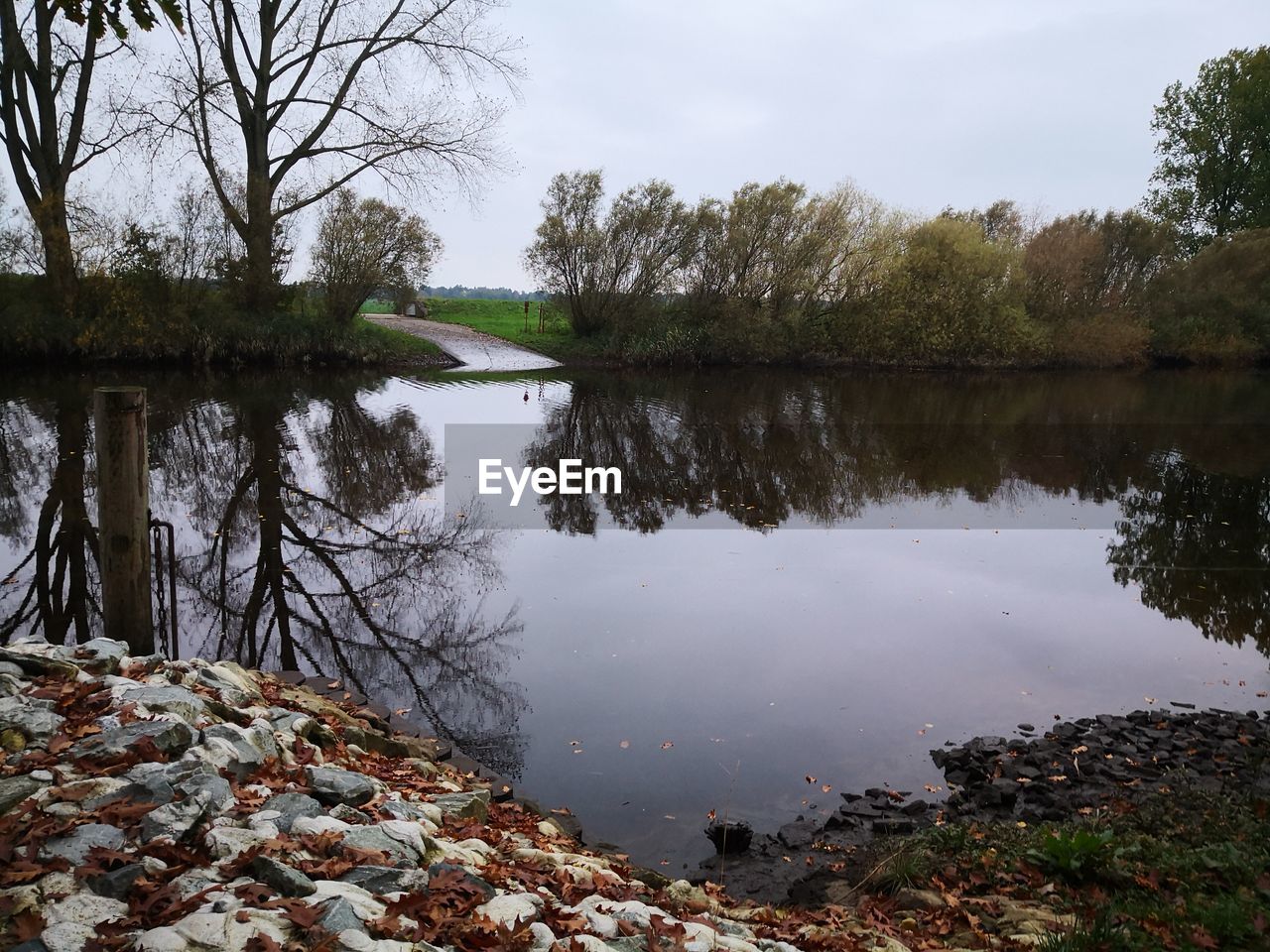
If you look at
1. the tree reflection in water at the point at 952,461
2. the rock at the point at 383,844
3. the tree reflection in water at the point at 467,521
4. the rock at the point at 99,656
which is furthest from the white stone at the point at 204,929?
the tree reflection in water at the point at 952,461

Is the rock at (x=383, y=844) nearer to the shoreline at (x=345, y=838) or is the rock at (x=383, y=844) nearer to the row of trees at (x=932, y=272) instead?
the shoreline at (x=345, y=838)

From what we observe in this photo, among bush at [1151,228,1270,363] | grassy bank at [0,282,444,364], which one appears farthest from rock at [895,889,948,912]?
bush at [1151,228,1270,363]

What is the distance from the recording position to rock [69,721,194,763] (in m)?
3.88

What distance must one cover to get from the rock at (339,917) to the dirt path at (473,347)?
1138 inches

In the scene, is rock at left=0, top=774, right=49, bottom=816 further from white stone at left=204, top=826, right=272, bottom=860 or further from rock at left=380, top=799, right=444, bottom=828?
rock at left=380, top=799, right=444, bottom=828

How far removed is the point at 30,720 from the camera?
4.04 metres

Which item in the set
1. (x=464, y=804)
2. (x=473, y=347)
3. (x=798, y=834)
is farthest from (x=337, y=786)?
(x=473, y=347)

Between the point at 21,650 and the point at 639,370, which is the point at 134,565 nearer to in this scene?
the point at 21,650

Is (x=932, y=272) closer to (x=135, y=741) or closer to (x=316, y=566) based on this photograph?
(x=316, y=566)

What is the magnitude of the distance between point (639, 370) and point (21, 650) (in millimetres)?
29085

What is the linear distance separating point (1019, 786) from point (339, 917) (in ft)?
14.8

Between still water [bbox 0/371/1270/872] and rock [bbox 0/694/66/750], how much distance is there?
274 cm

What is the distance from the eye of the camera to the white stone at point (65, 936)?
2.68 m

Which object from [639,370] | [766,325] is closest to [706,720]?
[639,370]
